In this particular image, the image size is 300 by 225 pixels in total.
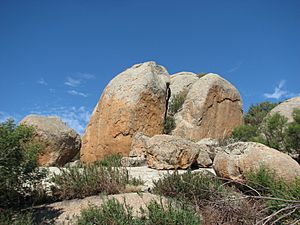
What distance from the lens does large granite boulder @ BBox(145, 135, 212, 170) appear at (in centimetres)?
1209

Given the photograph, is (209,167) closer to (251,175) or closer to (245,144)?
(245,144)

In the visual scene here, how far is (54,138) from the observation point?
14805 mm

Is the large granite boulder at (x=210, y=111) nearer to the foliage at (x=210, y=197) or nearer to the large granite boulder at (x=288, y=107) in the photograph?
the large granite boulder at (x=288, y=107)

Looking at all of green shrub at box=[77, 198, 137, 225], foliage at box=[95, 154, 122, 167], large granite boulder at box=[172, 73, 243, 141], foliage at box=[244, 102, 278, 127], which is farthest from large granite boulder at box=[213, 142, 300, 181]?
foliage at box=[244, 102, 278, 127]

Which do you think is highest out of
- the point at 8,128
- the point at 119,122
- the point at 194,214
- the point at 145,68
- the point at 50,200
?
the point at 145,68

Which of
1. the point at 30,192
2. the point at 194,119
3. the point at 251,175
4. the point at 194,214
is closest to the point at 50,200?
the point at 30,192

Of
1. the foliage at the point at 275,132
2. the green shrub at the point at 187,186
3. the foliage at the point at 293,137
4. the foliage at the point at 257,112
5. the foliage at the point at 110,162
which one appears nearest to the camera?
the green shrub at the point at 187,186

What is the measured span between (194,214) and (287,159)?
11.3 feet

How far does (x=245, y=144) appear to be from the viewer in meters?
9.35

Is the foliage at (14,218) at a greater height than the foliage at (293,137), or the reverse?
the foliage at (293,137)

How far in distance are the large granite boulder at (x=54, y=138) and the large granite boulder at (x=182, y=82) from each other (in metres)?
9.07

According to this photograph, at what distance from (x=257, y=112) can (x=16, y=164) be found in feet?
72.1

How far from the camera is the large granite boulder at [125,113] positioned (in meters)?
16.2

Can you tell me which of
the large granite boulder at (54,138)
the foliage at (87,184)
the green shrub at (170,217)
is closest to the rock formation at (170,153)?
the foliage at (87,184)
